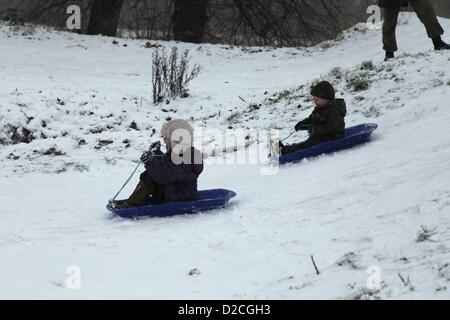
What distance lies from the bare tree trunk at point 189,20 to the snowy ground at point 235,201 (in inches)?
234

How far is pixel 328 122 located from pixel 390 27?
13.0 feet

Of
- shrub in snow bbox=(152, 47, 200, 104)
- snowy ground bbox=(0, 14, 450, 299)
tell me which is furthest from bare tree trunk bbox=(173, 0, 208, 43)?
shrub in snow bbox=(152, 47, 200, 104)

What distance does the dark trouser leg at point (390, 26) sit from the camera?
1032cm

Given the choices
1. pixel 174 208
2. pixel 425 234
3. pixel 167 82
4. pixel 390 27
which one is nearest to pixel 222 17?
pixel 167 82

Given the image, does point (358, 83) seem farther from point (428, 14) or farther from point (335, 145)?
point (335, 145)

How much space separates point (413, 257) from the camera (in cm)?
387

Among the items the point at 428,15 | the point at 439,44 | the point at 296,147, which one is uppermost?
the point at 428,15

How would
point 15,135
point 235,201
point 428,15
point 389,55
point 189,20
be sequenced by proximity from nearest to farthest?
point 235,201 → point 15,135 → point 428,15 → point 389,55 → point 189,20

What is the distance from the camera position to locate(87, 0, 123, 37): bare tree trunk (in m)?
17.8

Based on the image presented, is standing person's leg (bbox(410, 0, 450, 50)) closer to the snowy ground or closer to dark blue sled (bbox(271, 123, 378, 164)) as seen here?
the snowy ground

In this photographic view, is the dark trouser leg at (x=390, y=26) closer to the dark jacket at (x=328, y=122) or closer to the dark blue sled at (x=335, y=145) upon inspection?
the dark blue sled at (x=335, y=145)

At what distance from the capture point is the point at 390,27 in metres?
10.4
